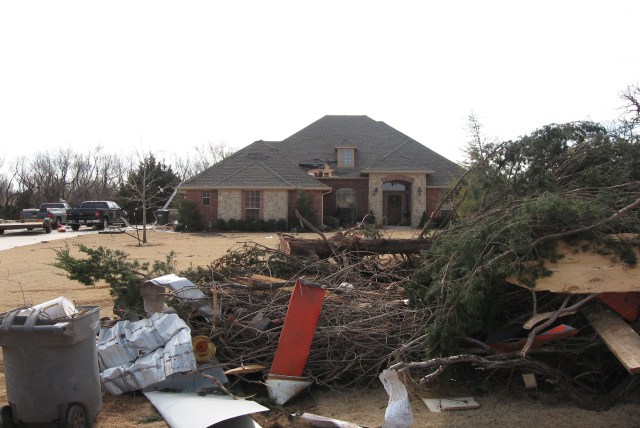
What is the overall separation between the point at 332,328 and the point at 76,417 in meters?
2.54

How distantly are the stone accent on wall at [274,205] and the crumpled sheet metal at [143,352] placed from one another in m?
24.8

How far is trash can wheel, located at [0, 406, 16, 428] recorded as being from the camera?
166 inches

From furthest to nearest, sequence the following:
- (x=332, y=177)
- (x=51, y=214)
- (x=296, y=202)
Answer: (x=332, y=177) < (x=51, y=214) < (x=296, y=202)

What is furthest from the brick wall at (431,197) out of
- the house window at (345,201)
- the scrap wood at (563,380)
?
the scrap wood at (563,380)

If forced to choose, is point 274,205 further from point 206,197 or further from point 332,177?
point 332,177

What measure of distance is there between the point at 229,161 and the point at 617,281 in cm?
2960

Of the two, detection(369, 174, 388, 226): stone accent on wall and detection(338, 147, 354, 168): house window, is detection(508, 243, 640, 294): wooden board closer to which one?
detection(369, 174, 388, 226): stone accent on wall

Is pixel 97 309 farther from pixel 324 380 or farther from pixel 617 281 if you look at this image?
pixel 617 281

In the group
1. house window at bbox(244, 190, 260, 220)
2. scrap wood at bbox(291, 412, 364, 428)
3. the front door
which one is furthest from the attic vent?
scrap wood at bbox(291, 412, 364, 428)

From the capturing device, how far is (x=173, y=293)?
6.22 m

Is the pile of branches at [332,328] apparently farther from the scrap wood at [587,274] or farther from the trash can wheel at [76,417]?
the trash can wheel at [76,417]

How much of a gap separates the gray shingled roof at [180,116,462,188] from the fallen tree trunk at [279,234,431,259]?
73.0 ft

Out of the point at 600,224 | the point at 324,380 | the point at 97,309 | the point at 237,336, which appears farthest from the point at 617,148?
the point at 97,309

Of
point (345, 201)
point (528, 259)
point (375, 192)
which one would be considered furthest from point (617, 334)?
point (345, 201)
